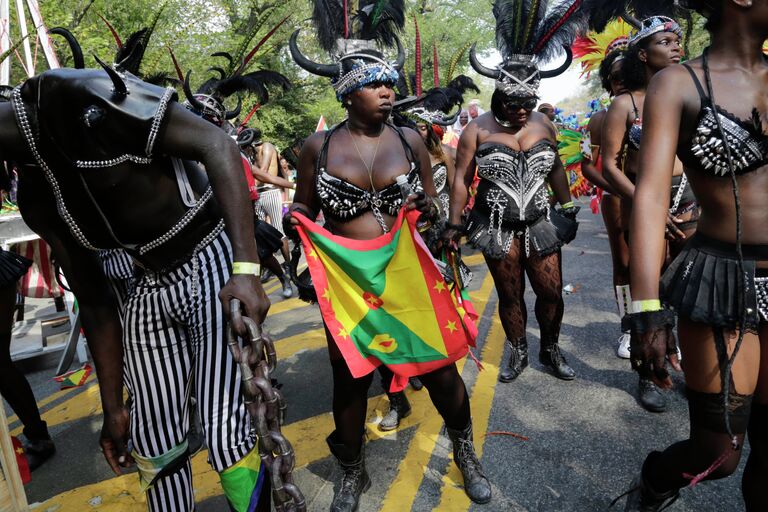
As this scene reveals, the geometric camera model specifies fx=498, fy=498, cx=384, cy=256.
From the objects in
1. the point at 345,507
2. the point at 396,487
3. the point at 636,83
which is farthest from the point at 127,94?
the point at 636,83

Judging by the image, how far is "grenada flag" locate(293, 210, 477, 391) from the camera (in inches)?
94.6

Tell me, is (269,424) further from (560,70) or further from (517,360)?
(560,70)

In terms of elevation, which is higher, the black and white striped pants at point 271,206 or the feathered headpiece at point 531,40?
the feathered headpiece at point 531,40

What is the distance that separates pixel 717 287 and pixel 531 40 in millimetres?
2495

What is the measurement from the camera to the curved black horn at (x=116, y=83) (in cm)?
151

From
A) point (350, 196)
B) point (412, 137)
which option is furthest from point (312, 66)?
point (350, 196)

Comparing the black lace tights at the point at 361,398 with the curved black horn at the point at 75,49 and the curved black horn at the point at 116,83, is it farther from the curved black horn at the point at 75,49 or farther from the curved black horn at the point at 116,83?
the curved black horn at the point at 75,49

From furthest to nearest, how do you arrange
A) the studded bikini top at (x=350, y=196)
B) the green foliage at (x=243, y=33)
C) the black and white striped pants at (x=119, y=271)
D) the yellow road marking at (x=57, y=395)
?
the green foliage at (x=243, y=33) → the yellow road marking at (x=57, y=395) → the studded bikini top at (x=350, y=196) → the black and white striped pants at (x=119, y=271)

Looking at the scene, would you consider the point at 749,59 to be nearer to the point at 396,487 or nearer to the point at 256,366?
the point at 256,366

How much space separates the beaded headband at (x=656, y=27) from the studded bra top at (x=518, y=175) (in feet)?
2.89

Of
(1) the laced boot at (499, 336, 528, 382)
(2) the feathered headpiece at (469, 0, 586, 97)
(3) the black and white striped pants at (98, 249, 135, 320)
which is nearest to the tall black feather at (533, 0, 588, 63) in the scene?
(2) the feathered headpiece at (469, 0, 586, 97)

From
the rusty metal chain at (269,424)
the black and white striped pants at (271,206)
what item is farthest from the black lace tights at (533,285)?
the black and white striped pants at (271,206)

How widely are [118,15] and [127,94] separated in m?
17.7

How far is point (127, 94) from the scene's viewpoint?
1582 mm
